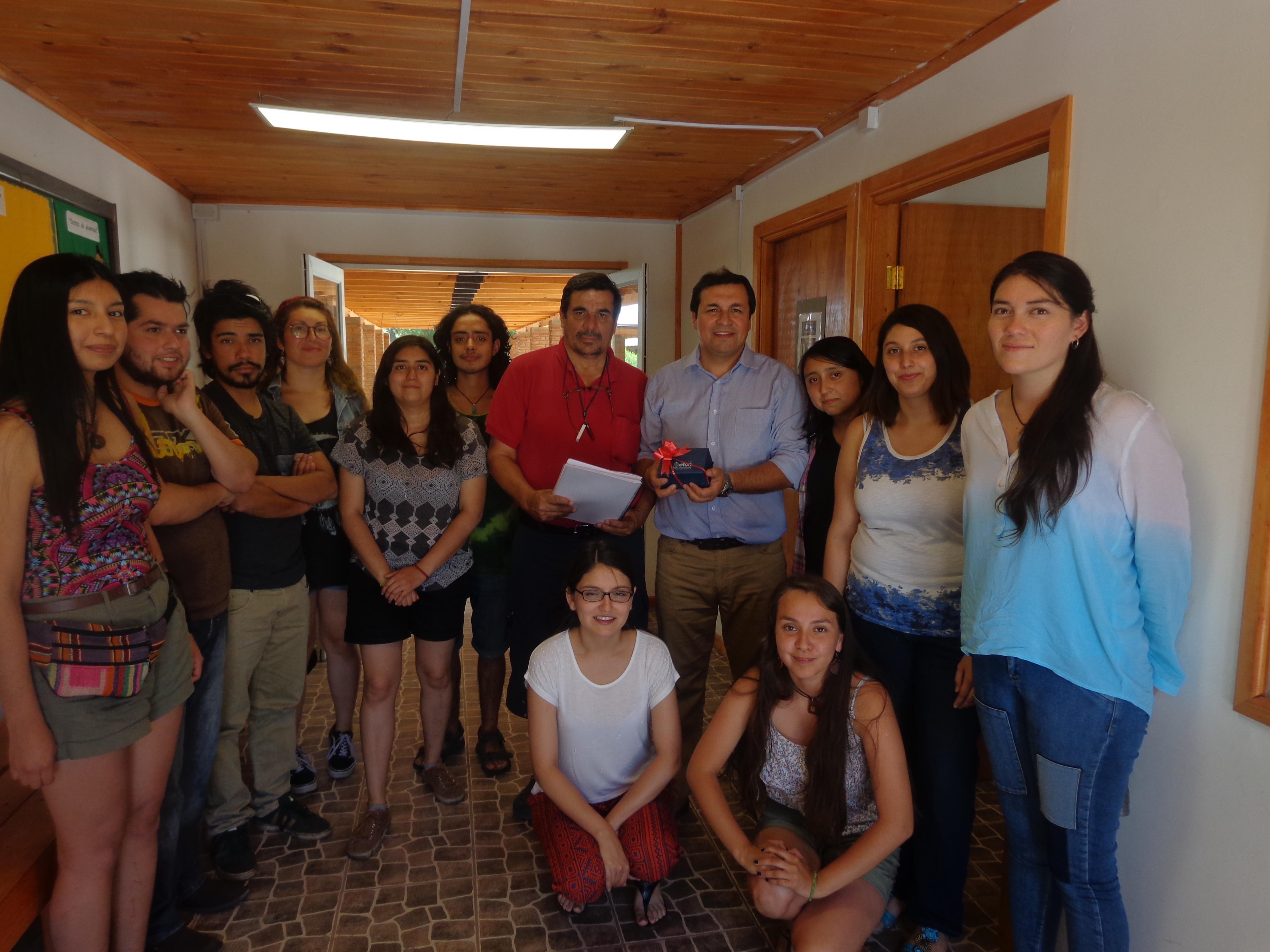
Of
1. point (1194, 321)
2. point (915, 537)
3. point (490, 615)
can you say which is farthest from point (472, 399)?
point (1194, 321)

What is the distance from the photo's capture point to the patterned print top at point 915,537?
2.01 m

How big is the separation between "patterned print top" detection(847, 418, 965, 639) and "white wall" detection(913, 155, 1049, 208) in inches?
64.8

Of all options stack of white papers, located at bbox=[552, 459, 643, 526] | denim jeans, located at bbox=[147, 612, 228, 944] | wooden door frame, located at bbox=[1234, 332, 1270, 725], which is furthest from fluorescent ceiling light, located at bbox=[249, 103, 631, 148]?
wooden door frame, located at bbox=[1234, 332, 1270, 725]

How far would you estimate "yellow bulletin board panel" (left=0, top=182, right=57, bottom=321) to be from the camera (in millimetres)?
2549

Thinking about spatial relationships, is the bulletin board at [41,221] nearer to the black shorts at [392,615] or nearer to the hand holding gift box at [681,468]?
the black shorts at [392,615]

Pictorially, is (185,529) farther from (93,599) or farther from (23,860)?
(23,860)

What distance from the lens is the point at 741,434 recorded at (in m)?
2.61

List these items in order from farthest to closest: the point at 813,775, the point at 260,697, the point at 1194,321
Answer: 1. the point at 260,697
2. the point at 813,775
3. the point at 1194,321

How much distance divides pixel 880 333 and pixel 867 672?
88 cm

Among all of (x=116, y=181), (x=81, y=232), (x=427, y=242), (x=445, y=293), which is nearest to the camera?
(x=81, y=232)

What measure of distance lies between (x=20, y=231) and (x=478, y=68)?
1.60 meters

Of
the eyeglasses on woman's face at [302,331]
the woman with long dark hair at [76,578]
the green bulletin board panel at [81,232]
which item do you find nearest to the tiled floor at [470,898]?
the woman with long dark hair at [76,578]

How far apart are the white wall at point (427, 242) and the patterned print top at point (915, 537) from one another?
3164 mm

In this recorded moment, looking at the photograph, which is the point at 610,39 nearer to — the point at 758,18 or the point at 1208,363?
the point at 758,18
